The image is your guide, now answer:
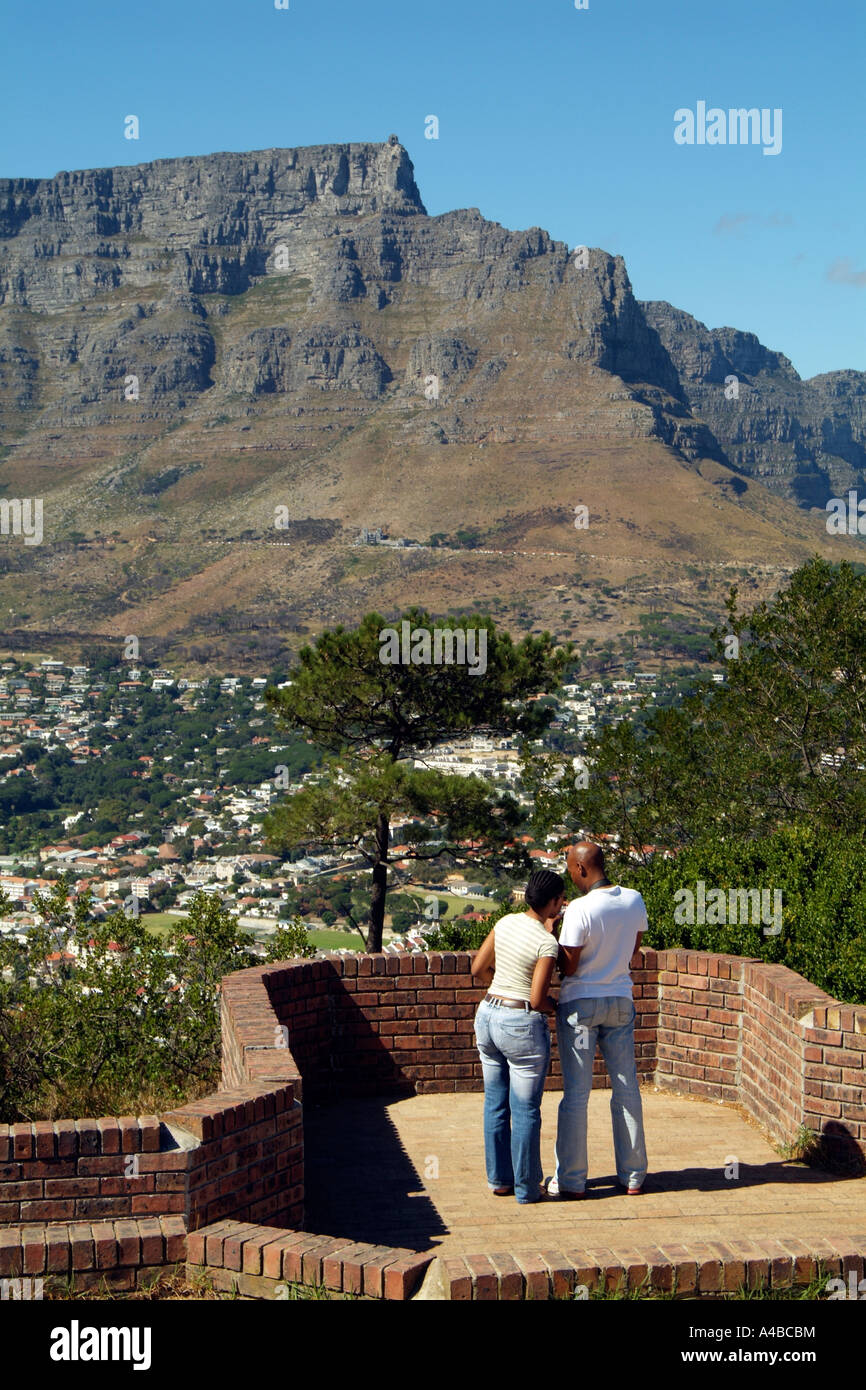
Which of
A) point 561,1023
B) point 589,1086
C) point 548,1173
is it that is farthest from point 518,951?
point 548,1173

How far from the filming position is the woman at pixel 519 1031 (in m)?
5.96

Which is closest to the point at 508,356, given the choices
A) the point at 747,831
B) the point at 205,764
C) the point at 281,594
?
the point at 281,594

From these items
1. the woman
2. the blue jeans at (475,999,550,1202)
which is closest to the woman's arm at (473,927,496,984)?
the woman

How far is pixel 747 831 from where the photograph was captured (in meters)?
18.0

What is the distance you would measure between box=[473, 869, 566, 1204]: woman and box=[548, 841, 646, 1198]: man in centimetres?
12

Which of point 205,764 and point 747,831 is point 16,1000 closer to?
point 747,831

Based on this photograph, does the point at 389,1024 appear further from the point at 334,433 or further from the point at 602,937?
the point at 334,433

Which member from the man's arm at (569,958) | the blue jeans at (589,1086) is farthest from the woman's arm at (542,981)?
the blue jeans at (589,1086)
